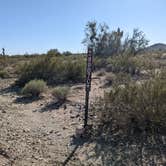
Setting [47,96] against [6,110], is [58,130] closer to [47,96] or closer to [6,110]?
[6,110]

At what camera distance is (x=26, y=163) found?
6.75m

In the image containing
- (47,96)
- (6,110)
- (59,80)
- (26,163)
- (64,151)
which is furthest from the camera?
(59,80)

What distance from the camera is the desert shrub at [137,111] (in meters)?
7.98

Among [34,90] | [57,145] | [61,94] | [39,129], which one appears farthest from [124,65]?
[57,145]

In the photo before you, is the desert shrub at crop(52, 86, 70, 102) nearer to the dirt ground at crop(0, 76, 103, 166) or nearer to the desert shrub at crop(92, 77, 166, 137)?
the dirt ground at crop(0, 76, 103, 166)

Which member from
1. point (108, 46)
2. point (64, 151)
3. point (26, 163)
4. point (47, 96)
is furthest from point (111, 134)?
point (108, 46)

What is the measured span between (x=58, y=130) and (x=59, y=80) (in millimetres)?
9462

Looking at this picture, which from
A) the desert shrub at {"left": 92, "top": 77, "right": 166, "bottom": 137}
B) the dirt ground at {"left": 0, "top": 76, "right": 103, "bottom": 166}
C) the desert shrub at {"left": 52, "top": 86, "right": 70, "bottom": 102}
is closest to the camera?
the dirt ground at {"left": 0, "top": 76, "right": 103, "bottom": 166}

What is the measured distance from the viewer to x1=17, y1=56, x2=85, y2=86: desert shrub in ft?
60.2

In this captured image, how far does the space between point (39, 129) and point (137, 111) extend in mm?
2774

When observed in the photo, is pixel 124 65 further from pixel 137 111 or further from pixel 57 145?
pixel 57 145

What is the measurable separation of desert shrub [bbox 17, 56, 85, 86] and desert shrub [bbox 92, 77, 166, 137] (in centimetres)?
916

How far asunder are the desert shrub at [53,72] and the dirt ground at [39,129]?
12.0ft

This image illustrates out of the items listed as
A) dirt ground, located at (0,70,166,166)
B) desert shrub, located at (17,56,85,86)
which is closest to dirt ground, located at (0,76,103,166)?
dirt ground, located at (0,70,166,166)
